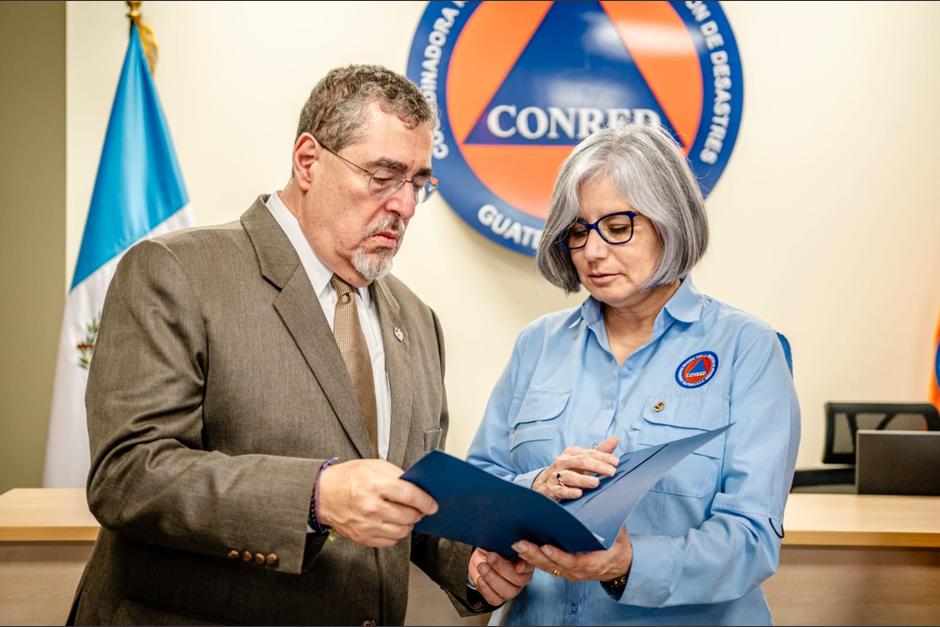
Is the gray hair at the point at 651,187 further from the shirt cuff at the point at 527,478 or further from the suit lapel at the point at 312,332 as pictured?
the suit lapel at the point at 312,332

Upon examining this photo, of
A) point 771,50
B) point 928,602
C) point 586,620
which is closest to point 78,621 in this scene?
point 586,620

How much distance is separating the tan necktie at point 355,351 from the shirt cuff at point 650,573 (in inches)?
19.0

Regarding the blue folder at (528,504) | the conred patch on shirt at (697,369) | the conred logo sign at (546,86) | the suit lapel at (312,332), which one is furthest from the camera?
the conred logo sign at (546,86)

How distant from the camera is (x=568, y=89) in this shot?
145 inches

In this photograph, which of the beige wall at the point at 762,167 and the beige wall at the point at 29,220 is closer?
the beige wall at the point at 762,167

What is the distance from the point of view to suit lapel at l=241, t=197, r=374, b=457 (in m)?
1.57

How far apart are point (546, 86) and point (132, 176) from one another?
1.62 metres

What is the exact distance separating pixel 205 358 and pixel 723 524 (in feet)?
2.94

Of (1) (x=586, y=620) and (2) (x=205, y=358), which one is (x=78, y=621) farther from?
(1) (x=586, y=620)

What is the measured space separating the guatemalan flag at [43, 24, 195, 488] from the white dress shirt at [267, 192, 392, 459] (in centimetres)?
185

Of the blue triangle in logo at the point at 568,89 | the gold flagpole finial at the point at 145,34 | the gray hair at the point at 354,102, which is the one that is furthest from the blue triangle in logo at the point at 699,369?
the gold flagpole finial at the point at 145,34

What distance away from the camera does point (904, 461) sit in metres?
2.67

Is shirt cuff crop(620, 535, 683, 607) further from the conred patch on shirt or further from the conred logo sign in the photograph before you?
the conred logo sign

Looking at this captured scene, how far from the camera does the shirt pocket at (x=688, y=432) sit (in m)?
1.61
